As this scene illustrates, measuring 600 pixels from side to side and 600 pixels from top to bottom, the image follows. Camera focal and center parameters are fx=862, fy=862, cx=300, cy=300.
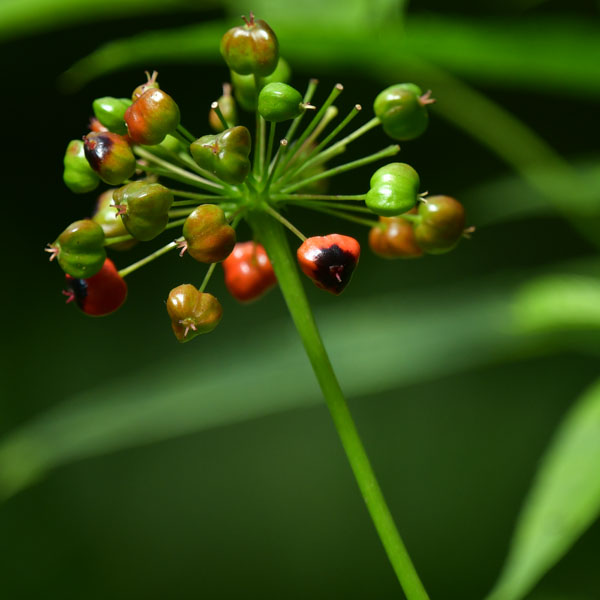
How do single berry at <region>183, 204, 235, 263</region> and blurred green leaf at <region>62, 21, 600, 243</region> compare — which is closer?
single berry at <region>183, 204, 235, 263</region>

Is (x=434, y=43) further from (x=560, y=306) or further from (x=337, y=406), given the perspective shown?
(x=337, y=406)

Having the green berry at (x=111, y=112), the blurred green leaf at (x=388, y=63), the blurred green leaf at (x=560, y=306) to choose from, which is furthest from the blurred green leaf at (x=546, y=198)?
the green berry at (x=111, y=112)

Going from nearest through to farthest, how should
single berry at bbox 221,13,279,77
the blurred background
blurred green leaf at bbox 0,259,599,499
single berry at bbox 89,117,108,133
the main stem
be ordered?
1. the main stem
2. single berry at bbox 221,13,279,77
3. single berry at bbox 89,117,108,133
4. blurred green leaf at bbox 0,259,599,499
5. the blurred background

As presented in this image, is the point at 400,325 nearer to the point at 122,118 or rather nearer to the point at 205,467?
the point at 122,118

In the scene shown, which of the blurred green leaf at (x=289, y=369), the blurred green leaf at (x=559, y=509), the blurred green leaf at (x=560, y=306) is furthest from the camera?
the blurred green leaf at (x=289, y=369)

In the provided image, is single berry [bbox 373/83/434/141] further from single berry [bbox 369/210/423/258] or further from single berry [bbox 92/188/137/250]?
single berry [bbox 92/188/137/250]

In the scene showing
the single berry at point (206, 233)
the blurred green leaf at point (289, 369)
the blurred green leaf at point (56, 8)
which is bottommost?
the single berry at point (206, 233)

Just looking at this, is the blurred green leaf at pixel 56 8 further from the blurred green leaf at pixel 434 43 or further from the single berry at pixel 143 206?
the single berry at pixel 143 206

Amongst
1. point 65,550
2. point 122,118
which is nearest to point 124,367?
point 65,550

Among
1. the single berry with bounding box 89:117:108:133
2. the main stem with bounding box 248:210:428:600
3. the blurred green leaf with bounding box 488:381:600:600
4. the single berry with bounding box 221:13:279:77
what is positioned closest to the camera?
the main stem with bounding box 248:210:428:600

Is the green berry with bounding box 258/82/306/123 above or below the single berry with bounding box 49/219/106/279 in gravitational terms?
above

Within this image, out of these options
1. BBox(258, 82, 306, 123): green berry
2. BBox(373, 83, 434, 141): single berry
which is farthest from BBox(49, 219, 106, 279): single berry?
BBox(373, 83, 434, 141): single berry
